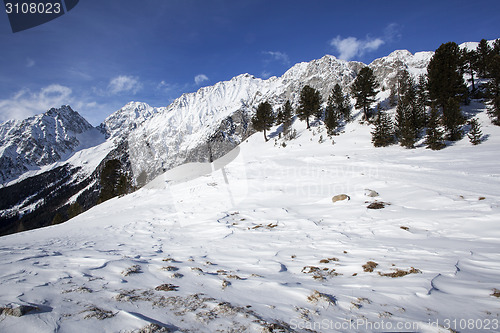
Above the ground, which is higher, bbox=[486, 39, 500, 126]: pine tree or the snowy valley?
bbox=[486, 39, 500, 126]: pine tree

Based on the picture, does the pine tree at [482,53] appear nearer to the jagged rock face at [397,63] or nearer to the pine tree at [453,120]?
the pine tree at [453,120]

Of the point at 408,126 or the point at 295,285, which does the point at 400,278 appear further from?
the point at 408,126

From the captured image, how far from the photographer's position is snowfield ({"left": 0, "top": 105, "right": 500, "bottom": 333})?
2.21 meters

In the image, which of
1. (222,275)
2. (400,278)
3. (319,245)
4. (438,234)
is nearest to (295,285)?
(222,275)

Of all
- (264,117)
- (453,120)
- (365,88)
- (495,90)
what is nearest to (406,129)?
(453,120)

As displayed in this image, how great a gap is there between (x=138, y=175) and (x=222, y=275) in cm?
2847

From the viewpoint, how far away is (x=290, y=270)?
3.94m

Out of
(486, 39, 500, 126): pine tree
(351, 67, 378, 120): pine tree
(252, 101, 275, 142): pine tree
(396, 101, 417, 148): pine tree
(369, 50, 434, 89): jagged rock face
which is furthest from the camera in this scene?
(369, 50, 434, 89): jagged rock face

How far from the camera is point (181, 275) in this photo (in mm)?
3561

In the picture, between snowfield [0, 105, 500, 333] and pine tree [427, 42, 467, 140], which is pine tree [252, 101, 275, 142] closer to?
pine tree [427, 42, 467, 140]

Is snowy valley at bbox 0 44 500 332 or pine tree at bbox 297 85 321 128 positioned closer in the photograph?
snowy valley at bbox 0 44 500 332

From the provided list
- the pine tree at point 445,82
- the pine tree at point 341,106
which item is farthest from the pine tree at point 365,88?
the pine tree at point 445,82

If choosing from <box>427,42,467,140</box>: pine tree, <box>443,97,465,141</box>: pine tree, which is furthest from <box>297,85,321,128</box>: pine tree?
<box>443,97,465,141</box>: pine tree

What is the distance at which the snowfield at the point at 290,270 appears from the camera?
2211 mm
